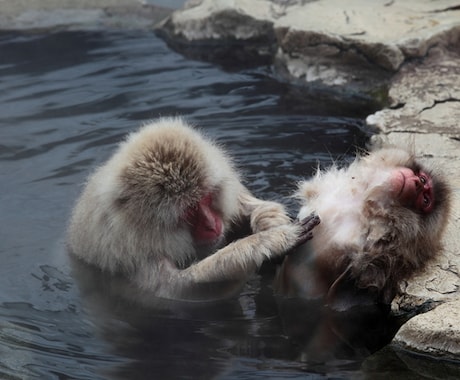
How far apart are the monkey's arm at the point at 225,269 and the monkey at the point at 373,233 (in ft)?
0.47

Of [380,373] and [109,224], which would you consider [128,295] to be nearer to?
[109,224]

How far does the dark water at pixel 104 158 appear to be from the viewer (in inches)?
149

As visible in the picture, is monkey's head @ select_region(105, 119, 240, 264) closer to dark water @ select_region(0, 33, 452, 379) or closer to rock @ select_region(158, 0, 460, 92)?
dark water @ select_region(0, 33, 452, 379)

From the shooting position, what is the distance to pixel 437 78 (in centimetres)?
617

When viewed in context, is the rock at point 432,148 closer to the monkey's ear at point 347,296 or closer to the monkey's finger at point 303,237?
the monkey's ear at point 347,296

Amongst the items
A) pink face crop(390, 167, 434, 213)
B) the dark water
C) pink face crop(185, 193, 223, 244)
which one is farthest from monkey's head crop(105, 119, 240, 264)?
pink face crop(390, 167, 434, 213)

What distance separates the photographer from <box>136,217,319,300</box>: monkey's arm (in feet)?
13.1

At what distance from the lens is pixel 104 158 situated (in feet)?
19.2

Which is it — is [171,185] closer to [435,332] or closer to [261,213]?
[261,213]

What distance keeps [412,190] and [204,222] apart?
0.94 meters

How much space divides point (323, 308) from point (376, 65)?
2.84 meters

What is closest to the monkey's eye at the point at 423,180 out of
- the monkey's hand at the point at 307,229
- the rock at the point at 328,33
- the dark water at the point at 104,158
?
the monkey's hand at the point at 307,229

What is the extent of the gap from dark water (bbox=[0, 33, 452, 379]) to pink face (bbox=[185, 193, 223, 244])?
33cm

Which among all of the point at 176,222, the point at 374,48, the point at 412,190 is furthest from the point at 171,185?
the point at 374,48
